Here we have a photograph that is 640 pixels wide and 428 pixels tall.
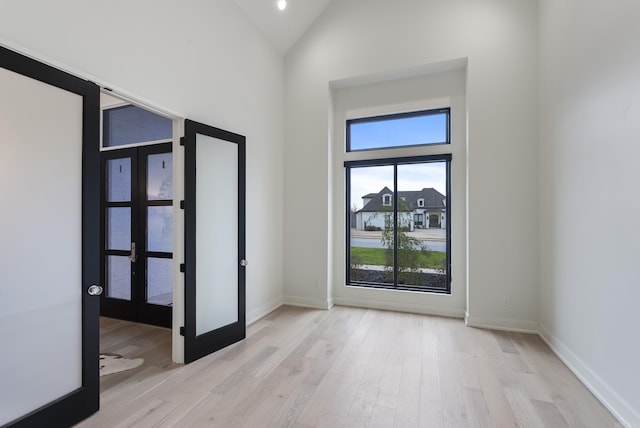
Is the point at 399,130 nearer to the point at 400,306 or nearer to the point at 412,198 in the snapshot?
the point at 412,198

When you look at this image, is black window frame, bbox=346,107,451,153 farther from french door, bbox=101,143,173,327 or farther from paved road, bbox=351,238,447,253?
french door, bbox=101,143,173,327

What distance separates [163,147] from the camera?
3.84 m

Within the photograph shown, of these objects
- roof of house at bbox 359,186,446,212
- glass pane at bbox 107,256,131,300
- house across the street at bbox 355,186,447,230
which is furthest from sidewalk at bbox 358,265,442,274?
glass pane at bbox 107,256,131,300

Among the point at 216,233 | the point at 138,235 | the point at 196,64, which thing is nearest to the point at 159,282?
the point at 138,235

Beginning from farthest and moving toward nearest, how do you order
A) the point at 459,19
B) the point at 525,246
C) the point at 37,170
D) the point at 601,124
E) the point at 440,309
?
the point at 440,309, the point at 459,19, the point at 525,246, the point at 601,124, the point at 37,170

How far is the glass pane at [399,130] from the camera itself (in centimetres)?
450

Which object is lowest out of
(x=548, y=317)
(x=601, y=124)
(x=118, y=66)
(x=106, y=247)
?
(x=548, y=317)

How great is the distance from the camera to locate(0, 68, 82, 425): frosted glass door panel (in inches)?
69.4

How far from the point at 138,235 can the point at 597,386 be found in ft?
16.9

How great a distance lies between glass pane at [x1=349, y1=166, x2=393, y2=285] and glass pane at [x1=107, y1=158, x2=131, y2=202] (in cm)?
341

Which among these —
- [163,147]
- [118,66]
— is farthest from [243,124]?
[118,66]

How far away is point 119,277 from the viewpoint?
417 cm

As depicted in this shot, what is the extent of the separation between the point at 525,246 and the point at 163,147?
491 cm

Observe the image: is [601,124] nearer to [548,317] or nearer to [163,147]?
[548,317]
